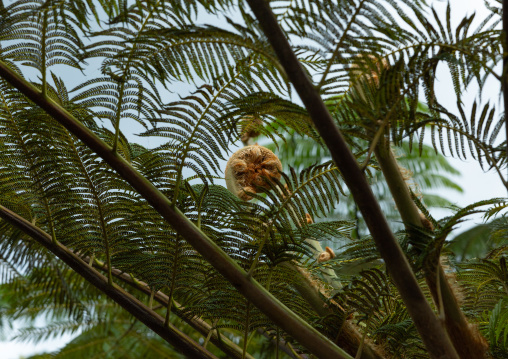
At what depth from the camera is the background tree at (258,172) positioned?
600 millimetres

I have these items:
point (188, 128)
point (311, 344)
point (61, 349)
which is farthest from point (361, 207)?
point (61, 349)

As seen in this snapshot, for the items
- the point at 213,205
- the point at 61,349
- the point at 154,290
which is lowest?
the point at 61,349

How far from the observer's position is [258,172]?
110 centimetres

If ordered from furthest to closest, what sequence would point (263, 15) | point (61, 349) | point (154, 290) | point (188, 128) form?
point (61, 349) < point (154, 290) < point (188, 128) < point (263, 15)

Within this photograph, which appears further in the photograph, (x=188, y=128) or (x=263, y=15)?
(x=188, y=128)

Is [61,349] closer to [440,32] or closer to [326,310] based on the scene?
[326,310]

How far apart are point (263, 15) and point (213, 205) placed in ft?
1.19

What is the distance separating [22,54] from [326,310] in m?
0.58

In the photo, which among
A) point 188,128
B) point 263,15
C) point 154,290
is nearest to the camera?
point 263,15

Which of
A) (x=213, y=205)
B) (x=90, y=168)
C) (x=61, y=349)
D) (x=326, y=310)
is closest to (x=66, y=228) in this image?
(x=90, y=168)

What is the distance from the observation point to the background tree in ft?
1.97

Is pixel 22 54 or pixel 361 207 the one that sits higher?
pixel 22 54

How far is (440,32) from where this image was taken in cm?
63

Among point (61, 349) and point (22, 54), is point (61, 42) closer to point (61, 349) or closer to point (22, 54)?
point (22, 54)
